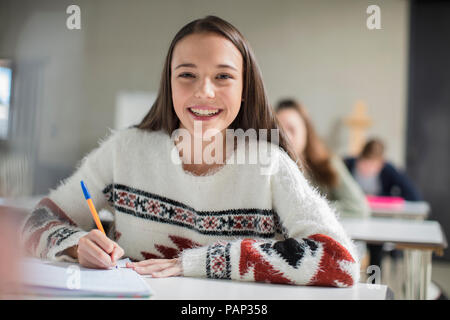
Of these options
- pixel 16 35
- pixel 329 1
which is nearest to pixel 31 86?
pixel 16 35

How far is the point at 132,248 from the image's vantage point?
0.78 meters

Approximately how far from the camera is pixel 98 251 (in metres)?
0.63

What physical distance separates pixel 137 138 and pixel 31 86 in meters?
0.18

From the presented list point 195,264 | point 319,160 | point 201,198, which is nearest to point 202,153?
point 201,198

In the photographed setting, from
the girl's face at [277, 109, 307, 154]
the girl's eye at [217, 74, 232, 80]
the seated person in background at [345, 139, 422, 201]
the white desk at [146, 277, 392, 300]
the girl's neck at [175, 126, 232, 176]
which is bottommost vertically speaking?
the seated person in background at [345, 139, 422, 201]

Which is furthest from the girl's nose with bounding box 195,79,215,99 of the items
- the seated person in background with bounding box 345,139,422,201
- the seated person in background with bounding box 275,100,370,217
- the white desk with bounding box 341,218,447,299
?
the seated person in background with bounding box 345,139,422,201

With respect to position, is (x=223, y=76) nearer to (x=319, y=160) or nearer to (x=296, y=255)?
(x=296, y=255)

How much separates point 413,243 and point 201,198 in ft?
2.70

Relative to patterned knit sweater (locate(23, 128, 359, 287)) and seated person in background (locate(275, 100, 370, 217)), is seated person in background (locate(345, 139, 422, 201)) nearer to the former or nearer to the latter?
seated person in background (locate(275, 100, 370, 217))

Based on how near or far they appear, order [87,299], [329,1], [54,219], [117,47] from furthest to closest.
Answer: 1. [117,47]
2. [54,219]
3. [329,1]
4. [87,299]

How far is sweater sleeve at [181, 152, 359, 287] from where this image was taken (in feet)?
2.08
